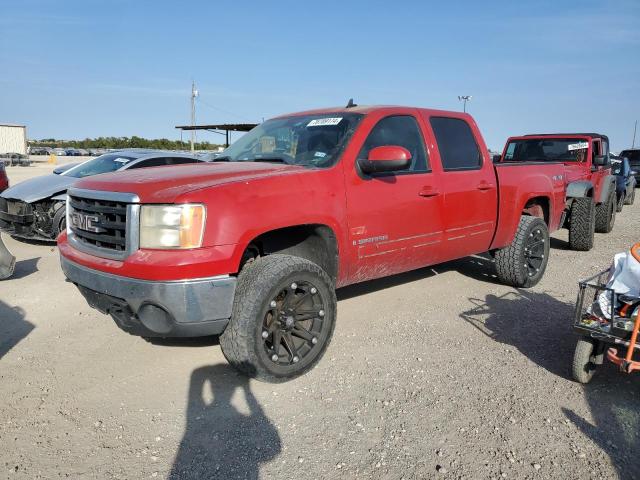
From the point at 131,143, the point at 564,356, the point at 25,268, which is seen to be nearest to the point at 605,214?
the point at 564,356

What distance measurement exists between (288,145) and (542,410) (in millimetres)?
2746

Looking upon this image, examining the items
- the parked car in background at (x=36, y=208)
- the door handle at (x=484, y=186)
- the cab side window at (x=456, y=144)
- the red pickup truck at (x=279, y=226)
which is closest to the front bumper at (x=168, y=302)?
the red pickup truck at (x=279, y=226)

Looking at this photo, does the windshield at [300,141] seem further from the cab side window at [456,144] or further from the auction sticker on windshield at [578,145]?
the auction sticker on windshield at [578,145]

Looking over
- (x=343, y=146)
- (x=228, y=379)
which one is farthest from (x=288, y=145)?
(x=228, y=379)

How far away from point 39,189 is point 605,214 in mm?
10323

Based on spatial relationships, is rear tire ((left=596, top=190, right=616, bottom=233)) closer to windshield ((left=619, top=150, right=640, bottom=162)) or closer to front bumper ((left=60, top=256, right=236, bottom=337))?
front bumper ((left=60, top=256, right=236, bottom=337))

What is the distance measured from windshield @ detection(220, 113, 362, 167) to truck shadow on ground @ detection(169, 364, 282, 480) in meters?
1.76

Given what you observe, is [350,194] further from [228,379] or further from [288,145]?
[228,379]

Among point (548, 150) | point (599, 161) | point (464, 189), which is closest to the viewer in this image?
point (464, 189)

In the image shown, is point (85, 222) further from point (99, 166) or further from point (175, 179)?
point (99, 166)

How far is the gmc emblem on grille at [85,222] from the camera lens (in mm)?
3287

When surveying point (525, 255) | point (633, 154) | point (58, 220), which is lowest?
point (525, 255)

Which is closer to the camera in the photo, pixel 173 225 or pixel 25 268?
pixel 173 225

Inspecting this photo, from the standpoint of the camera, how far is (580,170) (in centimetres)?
866
